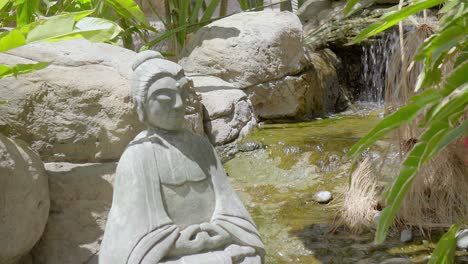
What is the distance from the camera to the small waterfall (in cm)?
781

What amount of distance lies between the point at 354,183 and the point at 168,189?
1870 millimetres

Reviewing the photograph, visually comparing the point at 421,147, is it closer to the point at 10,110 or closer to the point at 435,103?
the point at 435,103

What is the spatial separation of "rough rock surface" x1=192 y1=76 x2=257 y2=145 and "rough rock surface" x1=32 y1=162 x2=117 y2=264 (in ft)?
6.11

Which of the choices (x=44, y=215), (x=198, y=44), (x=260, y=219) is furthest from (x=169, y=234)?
(x=198, y=44)

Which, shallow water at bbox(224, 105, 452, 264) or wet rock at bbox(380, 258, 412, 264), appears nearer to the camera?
wet rock at bbox(380, 258, 412, 264)

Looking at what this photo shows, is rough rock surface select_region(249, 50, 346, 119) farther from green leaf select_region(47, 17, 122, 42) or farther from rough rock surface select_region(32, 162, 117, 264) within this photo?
green leaf select_region(47, 17, 122, 42)

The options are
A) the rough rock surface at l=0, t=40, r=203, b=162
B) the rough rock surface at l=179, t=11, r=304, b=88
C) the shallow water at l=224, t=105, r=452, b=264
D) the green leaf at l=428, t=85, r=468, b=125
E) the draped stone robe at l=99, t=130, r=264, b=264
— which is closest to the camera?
the green leaf at l=428, t=85, r=468, b=125

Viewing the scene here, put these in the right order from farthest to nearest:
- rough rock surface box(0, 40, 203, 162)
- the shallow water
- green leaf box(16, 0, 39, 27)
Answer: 1. green leaf box(16, 0, 39, 27)
2. the shallow water
3. rough rock surface box(0, 40, 203, 162)

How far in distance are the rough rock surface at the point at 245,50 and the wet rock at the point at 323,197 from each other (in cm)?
197

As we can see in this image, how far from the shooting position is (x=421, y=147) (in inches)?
45.9

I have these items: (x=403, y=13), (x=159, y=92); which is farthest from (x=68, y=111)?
(x=403, y=13)

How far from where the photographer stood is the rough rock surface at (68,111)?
3.64 m

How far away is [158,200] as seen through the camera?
8.64 ft

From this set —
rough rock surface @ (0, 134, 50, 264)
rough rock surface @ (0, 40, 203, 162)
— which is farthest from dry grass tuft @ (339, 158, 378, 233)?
rough rock surface @ (0, 134, 50, 264)
